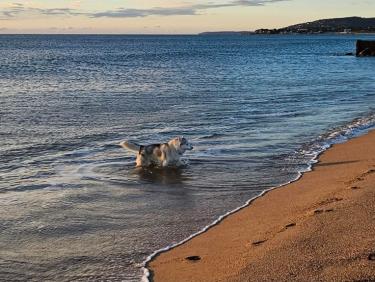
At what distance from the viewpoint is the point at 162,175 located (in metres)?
10.3

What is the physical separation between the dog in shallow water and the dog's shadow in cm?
14

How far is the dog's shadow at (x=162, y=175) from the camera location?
977cm

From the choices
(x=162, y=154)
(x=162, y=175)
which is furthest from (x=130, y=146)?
(x=162, y=175)

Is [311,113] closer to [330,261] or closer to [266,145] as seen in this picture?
[266,145]

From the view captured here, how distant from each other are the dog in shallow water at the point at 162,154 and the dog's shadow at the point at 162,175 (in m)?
0.14

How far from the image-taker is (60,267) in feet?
18.5

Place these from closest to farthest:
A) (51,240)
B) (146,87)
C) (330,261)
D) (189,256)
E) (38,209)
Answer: (330,261) → (189,256) → (51,240) → (38,209) → (146,87)

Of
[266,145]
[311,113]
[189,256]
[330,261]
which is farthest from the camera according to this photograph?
[311,113]

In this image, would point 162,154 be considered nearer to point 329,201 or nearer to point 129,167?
point 129,167

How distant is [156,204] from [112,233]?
4.88 feet

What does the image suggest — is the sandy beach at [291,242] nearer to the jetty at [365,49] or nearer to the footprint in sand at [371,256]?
the footprint in sand at [371,256]

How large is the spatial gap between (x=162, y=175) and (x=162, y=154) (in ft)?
2.05

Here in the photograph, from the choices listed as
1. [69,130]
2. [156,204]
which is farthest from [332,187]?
[69,130]

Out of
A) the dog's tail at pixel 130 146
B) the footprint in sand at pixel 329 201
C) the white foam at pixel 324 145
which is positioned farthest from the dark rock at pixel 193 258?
the dog's tail at pixel 130 146
